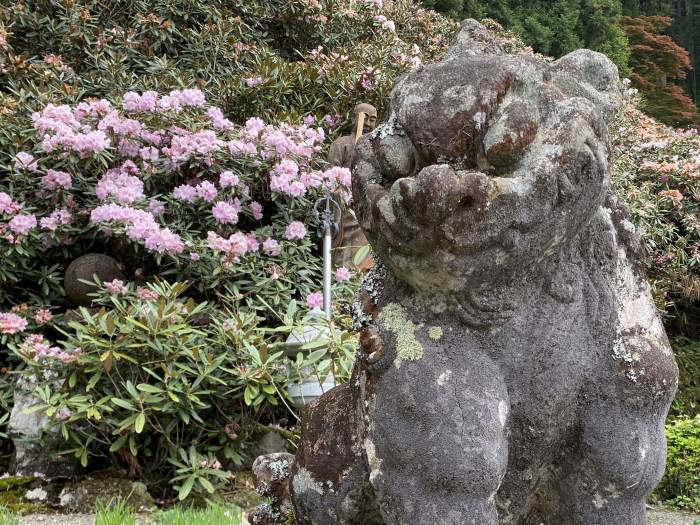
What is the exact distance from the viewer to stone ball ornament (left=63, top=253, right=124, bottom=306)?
161 inches

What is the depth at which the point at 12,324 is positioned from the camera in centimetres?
380

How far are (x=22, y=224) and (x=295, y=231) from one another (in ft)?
5.26

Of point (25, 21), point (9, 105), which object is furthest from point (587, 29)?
point (9, 105)

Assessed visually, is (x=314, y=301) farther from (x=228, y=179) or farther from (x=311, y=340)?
(x=228, y=179)

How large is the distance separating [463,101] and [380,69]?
18.1 ft

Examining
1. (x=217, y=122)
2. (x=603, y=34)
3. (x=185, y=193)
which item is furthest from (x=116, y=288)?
(x=603, y=34)

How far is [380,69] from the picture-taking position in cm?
662

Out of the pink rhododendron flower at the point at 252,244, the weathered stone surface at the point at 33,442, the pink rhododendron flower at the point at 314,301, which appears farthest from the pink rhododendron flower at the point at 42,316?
the pink rhododendron flower at the point at 314,301

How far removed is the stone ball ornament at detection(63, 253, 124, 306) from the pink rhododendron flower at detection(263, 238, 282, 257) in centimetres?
89

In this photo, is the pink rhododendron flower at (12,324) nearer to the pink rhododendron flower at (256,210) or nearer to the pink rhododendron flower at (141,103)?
the pink rhododendron flower at (256,210)

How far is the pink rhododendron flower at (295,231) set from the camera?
4.38 metres

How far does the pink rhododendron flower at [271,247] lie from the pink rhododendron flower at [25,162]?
1.51 meters

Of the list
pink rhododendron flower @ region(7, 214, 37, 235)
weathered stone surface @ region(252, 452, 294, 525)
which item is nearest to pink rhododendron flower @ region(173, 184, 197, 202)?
pink rhododendron flower @ region(7, 214, 37, 235)

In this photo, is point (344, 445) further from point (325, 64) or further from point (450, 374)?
point (325, 64)
